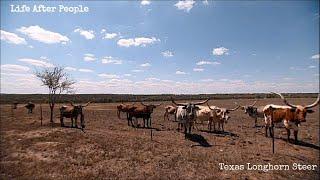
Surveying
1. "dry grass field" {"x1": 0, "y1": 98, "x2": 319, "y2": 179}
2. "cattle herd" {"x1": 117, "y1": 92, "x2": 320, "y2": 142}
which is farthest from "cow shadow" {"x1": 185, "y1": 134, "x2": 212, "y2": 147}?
"cattle herd" {"x1": 117, "y1": 92, "x2": 320, "y2": 142}

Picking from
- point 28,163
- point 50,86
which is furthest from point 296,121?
point 50,86

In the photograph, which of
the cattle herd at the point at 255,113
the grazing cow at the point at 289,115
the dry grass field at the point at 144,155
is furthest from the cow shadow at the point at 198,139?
the grazing cow at the point at 289,115

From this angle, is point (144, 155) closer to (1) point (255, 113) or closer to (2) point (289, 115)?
(2) point (289, 115)

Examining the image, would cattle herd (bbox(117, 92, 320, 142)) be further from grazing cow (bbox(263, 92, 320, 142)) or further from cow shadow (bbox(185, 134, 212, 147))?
cow shadow (bbox(185, 134, 212, 147))

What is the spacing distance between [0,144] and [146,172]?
9129 mm

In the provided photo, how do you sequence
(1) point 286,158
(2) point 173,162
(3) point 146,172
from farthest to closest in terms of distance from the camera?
(1) point 286,158 < (2) point 173,162 < (3) point 146,172

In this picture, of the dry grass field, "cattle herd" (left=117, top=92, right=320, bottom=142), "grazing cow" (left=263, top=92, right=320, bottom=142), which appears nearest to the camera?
the dry grass field

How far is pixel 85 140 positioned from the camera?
47.9 ft

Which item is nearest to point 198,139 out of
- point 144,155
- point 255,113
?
point 144,155

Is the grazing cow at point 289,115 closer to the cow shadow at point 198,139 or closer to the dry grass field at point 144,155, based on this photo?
the dry grass field at point 144,155

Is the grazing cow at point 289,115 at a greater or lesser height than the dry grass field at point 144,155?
greater

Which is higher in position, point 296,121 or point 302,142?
point 296,121

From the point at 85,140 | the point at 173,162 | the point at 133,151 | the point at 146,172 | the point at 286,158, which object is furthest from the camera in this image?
the point at 85,140

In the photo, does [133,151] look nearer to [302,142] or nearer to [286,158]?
[286,158]
